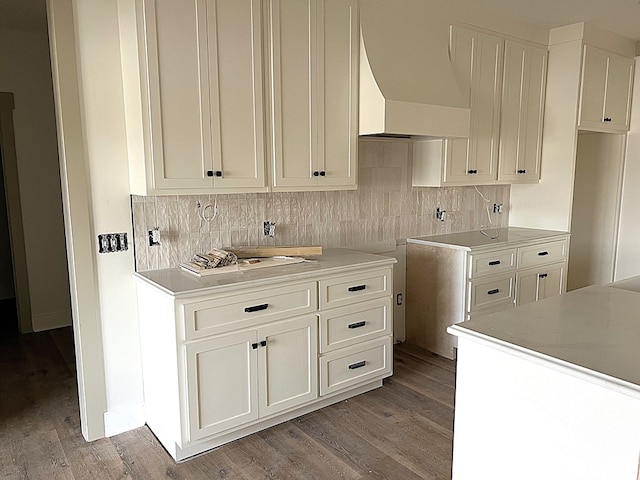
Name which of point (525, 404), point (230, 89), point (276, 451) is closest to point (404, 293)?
point (276, 451)

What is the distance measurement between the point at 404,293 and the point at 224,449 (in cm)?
197

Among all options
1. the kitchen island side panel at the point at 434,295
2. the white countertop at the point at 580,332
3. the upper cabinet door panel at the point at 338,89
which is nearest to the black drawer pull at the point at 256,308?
the upper cabinet door panel at the point at 338,89

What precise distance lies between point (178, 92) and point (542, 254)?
10.3 ft

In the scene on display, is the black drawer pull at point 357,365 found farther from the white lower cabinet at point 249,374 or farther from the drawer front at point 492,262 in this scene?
the drawer front at point 492,262

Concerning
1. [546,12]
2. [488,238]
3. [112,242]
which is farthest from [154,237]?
[546,12]

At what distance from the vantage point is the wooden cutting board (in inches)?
112

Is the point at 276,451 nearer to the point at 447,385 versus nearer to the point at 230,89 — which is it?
the point at 447,385

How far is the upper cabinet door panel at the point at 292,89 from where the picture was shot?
2.62 metres

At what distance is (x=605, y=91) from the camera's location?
4156mm

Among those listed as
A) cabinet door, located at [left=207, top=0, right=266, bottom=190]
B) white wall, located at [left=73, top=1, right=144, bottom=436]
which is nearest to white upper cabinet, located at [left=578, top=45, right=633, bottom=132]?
cabinet door, located at [left=207, top=0, right=266, bottom=190]

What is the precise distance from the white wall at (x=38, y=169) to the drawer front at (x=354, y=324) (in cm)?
289

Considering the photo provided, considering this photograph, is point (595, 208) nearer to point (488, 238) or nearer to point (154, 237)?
point (488, 238)

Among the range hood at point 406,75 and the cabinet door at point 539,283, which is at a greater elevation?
the range hood at point 406,75

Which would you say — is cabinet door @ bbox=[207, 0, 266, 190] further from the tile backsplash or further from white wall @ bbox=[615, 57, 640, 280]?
white wall @ bbox=[615, 57, 640, 280]
